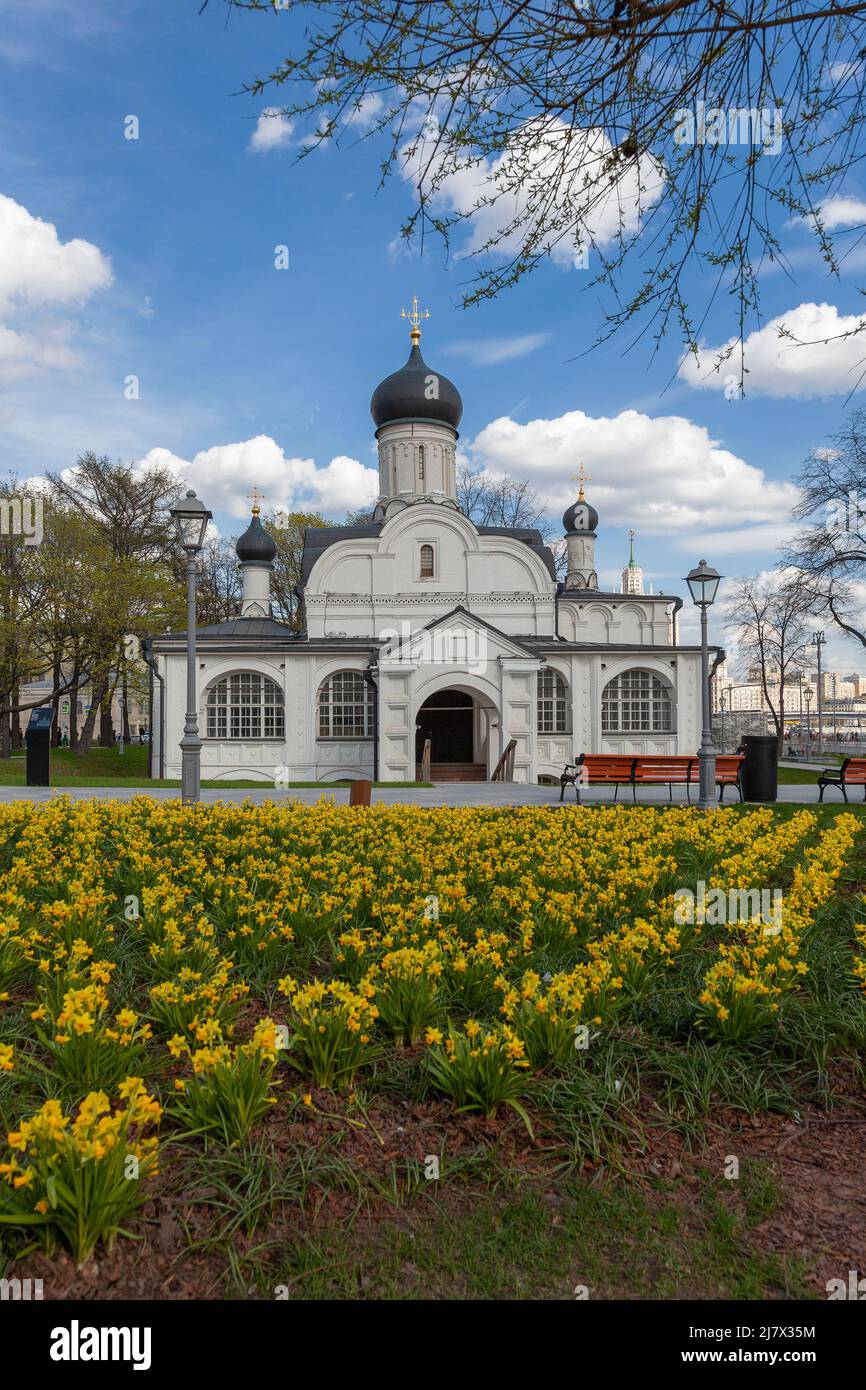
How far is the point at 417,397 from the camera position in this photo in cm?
3219

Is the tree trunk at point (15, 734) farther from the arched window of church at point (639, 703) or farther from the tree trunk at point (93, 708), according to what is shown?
the arched window of church at point (639, 703)

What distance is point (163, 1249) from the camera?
2682mm

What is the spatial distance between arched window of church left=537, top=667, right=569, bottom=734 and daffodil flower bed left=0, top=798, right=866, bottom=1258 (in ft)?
67.9

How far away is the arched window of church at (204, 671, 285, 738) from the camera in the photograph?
89.5 feet

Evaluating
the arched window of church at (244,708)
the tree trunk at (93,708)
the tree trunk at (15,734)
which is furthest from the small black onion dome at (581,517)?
the tree trunk at (15,734)

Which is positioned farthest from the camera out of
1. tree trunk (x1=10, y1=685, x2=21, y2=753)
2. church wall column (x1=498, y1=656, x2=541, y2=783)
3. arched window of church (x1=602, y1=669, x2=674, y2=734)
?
tree trunk (x1=10, y1=685, x2=21, y2=753)

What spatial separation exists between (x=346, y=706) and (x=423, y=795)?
1145cm

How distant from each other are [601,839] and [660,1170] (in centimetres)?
488

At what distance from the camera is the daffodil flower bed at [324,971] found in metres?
3.12

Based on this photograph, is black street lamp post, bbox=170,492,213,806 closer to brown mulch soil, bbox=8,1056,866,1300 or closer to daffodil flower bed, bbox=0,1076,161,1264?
brown mulch soil, bbox=8,1056,866,1300

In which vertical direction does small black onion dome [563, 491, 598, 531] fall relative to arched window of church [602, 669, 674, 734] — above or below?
above

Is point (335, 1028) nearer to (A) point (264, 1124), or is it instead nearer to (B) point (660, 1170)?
(A) point (264, 1124)

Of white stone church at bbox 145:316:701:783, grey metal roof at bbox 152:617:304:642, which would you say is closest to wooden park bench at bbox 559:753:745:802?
white stone church at bbox 145:316:701:783
